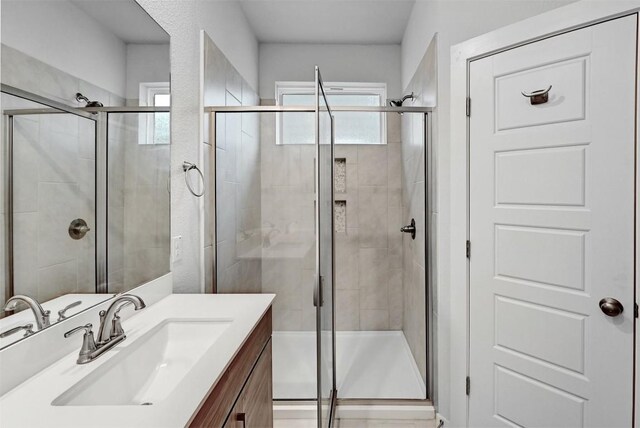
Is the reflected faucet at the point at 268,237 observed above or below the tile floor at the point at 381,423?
above

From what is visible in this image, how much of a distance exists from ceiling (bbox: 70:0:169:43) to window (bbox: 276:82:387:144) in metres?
0.72

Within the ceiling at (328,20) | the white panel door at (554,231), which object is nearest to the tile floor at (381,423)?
the white panel door at (554,231)

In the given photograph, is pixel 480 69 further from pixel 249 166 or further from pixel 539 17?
pixel 249 166

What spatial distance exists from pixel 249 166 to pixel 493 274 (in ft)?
4.60

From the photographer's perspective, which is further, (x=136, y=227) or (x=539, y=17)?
(x=539, y=17)

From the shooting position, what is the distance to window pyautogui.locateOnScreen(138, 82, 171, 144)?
1.34m

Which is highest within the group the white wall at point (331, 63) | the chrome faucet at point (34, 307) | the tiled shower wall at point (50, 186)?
the white wall at point (331, 63)

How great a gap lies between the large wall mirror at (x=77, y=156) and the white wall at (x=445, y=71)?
1428mm

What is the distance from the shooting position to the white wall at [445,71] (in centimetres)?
180

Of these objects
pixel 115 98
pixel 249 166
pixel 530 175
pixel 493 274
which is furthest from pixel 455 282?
pixel 115 98

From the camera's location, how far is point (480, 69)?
1740 mm

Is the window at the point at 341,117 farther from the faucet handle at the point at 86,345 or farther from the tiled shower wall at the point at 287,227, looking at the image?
the faucet handle at the point at 86,345

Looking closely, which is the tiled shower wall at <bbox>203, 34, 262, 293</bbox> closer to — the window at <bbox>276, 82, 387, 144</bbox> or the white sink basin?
the window at <bbox>276, 82, 387, 144</bbox>

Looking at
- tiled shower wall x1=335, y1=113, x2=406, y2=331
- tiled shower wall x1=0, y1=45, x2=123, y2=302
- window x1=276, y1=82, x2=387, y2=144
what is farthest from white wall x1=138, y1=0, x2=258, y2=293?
tiled shower wall x1=335, y1=113, x2=406, y2=331
